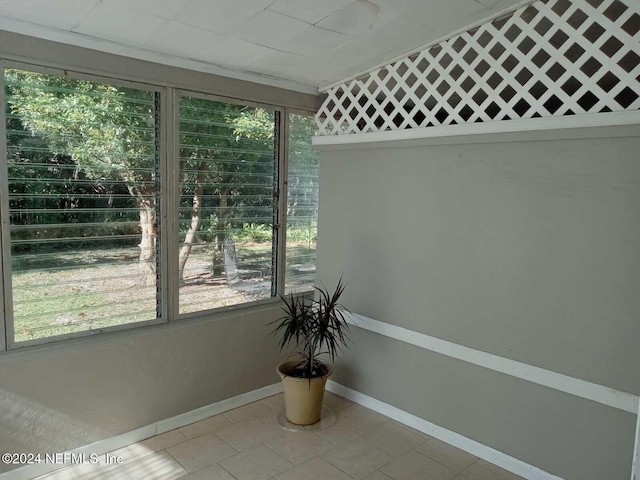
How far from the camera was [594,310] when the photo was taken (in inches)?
84.5

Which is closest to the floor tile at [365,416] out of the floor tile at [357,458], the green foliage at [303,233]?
the floor tile at [357,458]

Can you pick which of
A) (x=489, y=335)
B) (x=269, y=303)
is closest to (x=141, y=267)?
(x=269, y=303)

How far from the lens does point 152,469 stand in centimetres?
241

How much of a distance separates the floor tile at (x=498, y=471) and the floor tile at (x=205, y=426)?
1585 mm

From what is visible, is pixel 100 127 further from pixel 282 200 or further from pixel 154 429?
pixel 154 429

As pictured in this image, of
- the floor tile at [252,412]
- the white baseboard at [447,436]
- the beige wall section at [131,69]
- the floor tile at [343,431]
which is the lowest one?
the floor tile at [343,431]

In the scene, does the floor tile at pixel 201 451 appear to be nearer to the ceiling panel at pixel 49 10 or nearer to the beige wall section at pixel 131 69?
the beige wall section at pixel 131 69

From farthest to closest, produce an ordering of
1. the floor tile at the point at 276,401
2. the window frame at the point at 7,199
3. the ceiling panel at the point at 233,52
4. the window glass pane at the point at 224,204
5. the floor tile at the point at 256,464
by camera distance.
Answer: the floor tile at the point at 276,401
the window glass pane at the point at 224,204
the ceiling panel at the point at 233,52
the floor tile at the point at 256,464
the window frame at the point at 7,199

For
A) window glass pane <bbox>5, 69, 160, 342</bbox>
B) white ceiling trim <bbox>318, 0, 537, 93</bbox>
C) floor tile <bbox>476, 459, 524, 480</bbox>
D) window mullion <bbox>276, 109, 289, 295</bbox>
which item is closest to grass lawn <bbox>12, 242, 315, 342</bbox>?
window glass pane <bbox>5, 69, 160, 342</bbox>

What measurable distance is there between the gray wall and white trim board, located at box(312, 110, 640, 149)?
4 centimetres

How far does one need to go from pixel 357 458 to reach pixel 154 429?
1265 millimetres

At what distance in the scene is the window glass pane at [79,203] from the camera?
7.39ft

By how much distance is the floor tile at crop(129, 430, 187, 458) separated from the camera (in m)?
2.57

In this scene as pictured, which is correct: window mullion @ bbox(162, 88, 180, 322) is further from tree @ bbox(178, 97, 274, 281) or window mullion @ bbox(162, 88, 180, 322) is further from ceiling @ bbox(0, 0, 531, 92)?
ceiling @ bbox(0, 0, 531, 92)
